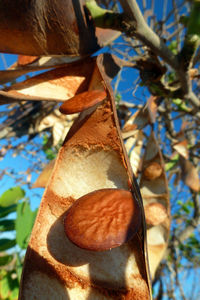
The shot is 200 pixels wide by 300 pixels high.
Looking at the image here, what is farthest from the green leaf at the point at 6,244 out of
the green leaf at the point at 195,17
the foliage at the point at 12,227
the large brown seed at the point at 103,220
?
the green leaf at the point at 195,17

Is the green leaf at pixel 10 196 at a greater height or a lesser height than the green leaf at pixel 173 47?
greater

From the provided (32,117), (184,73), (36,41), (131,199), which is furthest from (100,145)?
(32,117)

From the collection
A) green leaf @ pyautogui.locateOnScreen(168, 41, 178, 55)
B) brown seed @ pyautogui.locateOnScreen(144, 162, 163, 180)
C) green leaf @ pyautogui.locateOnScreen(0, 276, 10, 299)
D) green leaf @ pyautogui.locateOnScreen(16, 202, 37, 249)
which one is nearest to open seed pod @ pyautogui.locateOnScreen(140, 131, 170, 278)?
brown seed @ pyautogui.locateOnScreen(144, 162, 163, 180)

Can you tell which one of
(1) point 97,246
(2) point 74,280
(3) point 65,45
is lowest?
(2) point 74,280

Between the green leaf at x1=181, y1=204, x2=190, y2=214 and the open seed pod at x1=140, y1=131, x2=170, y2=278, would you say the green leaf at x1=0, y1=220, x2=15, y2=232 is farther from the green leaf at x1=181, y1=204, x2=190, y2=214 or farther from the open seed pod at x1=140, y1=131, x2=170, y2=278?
the green leaf at x1=181, y1=204, x2=190, y2=214

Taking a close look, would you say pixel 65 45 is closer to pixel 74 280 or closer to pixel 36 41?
pixel 36 41

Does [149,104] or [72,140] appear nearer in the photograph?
[72,140]

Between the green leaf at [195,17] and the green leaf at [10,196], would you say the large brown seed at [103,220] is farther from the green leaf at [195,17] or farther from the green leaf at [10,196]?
the green leaf at [10,196]

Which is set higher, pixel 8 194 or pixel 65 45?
pixel 65 45
